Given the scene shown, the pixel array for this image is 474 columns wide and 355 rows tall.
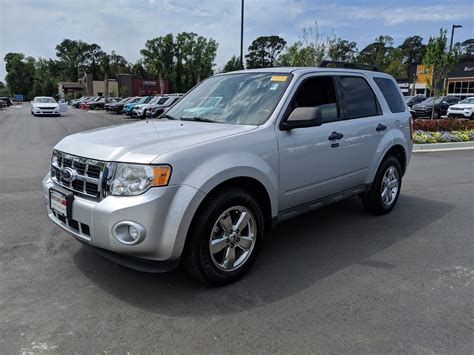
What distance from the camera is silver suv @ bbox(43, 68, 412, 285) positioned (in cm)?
293

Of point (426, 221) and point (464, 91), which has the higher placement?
point (464, 91)

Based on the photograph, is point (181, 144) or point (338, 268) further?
point (338, 268)

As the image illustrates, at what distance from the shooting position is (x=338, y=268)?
151 inches

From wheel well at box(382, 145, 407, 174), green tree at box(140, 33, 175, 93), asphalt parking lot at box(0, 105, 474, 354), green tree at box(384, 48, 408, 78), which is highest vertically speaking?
green tree at box(140, 33, 175, 93)

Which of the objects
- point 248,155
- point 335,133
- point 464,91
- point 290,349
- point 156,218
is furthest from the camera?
point 464,91

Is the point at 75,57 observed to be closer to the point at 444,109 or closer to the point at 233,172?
the point at 444,109

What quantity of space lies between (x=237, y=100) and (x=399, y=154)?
9.04 ft

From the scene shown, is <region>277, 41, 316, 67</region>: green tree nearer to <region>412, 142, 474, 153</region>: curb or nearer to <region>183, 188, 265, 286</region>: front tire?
<region>412, 142, 474, 153</region>: curb

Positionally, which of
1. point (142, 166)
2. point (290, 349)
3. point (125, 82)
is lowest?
point (290, 349)

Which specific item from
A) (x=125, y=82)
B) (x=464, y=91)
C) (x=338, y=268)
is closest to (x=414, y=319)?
(x=338, y=268)

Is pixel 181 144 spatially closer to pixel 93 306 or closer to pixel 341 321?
pixel 93 306

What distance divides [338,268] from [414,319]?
0.94 metres

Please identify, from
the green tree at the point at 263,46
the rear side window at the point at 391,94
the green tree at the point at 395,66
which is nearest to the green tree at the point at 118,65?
the green tree at the point at 263,46

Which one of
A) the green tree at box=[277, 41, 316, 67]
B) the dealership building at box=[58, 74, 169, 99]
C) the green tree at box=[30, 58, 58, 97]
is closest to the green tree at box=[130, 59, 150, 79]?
the dealership building at box=[58, 74, 169, 99]
